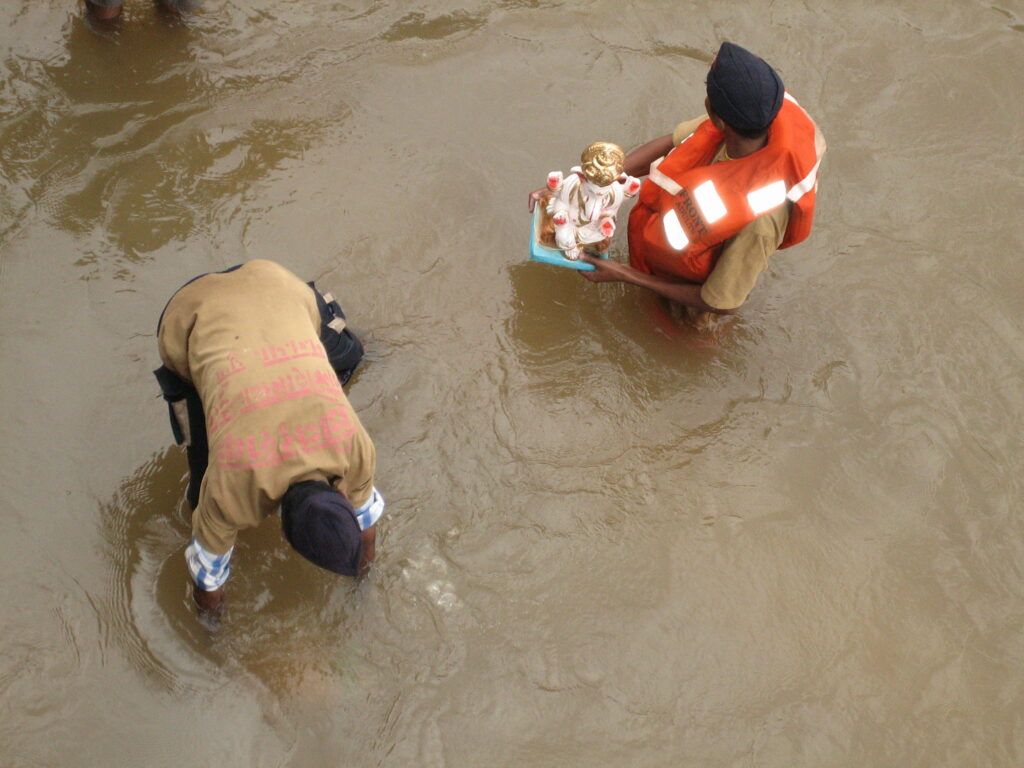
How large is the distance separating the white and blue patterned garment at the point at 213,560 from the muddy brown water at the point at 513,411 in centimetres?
45

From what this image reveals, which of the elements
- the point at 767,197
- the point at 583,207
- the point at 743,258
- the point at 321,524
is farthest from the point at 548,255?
the point at 321,524

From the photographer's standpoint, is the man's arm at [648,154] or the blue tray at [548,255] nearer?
the blue tray at [548,255]

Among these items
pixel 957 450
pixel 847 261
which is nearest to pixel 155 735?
pixel 957 450

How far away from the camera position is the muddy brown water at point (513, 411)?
312 centimetres

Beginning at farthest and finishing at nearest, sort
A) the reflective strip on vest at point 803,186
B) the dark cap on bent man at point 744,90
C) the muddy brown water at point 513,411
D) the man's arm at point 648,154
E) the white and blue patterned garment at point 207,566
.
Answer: the man's arm at point 648,154, the reflective strip on vest at point 803,186, the muddy brown water at point 513,411, the dark cap on bent man at point 744,90, the white and blue patterned garment at point 207,566

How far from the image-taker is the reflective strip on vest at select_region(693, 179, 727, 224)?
3352 millimetres

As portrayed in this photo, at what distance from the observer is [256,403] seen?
7.95 feet

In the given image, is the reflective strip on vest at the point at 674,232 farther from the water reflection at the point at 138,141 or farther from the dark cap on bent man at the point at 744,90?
the water reflection at the point at 138,141

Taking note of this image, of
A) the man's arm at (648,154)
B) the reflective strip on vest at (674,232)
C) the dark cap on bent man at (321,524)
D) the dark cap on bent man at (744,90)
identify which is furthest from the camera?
the man's arm at (648,154)

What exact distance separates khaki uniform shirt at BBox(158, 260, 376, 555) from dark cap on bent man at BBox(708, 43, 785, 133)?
1639mm

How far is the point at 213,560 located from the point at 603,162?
1.95 meters

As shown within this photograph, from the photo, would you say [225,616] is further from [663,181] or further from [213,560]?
[663,181]

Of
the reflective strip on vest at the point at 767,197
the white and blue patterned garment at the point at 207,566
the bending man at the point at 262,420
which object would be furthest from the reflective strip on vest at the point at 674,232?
the white and blue patterned garment at the point at 207,566

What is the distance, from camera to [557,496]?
3.57 meters
